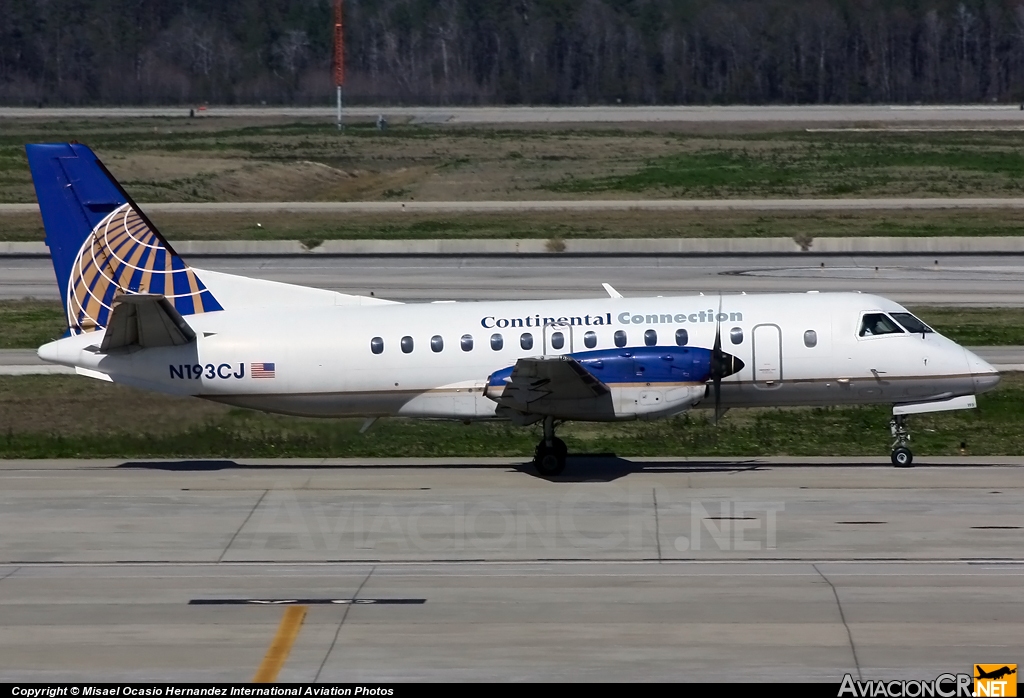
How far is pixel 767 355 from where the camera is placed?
2120cm

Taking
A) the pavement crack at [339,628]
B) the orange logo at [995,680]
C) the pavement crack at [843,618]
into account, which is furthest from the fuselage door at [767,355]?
the orange logo at [995,680]

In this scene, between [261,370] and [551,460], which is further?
[261,370]

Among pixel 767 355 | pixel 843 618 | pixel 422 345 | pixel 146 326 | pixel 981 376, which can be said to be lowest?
pixel 843 618

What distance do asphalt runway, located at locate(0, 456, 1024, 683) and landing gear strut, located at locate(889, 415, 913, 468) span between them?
291 mm

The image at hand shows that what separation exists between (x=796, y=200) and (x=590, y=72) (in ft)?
245

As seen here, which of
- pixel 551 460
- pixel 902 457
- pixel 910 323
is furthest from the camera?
pixel 910 323

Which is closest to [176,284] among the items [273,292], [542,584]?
[273,292]

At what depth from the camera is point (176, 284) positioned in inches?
851

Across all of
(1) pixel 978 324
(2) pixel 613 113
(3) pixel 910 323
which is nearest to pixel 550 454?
(3) pixel 910 323

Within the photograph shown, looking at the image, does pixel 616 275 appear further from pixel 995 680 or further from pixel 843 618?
pixel 995 680

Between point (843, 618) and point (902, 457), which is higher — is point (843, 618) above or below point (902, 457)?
below

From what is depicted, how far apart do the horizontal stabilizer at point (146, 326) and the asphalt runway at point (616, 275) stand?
1584 centimetres

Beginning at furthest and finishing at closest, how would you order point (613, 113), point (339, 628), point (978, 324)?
point (613, 113)
point (978, 324)
point (339, 628)

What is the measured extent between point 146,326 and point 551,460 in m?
7.02
